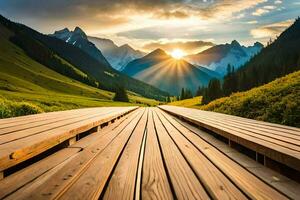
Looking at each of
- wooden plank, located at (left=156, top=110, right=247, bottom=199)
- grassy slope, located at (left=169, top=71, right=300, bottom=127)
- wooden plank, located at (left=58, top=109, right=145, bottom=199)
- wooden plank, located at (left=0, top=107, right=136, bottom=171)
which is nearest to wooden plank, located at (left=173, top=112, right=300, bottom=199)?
wooden plank, located at (left=156, top=110, right=247, bottom=199)

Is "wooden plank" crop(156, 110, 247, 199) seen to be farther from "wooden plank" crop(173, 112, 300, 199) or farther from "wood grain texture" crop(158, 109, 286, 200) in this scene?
"wooden plank" crop(173, 112, 300, 199)

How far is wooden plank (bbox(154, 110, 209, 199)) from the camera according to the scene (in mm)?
3203

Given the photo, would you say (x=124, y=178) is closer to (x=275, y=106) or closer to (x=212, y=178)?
(x=212, y=178)

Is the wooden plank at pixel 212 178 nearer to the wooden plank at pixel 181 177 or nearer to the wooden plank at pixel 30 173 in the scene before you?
the wooden plank at pixel 181 177

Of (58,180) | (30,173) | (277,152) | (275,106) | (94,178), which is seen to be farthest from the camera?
(275,106)

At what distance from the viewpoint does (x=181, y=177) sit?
3.91m

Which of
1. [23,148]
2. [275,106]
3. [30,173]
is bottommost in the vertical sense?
[30,173]

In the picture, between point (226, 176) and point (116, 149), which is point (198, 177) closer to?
point (226, 176)

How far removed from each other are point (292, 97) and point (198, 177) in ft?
40.5

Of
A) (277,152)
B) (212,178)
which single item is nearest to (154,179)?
(212,178)

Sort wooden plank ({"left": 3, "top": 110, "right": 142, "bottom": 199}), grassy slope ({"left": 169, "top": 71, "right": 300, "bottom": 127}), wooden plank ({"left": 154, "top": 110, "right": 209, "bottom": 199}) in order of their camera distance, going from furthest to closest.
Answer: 1. grassy slope ({"left": 169, "top": 71, "right": 300, "bottom": 127})
2. wooden plank ({"left": 154, "top": 110, "right": 209, "bottom": 199})
3. wooden plank ({"left": 3, "top": 110, "right": 142, "bottom": 199})

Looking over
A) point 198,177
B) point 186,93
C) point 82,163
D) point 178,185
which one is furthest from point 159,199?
point 186,93

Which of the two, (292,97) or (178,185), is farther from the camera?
(292,97)

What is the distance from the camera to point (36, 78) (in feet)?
454
